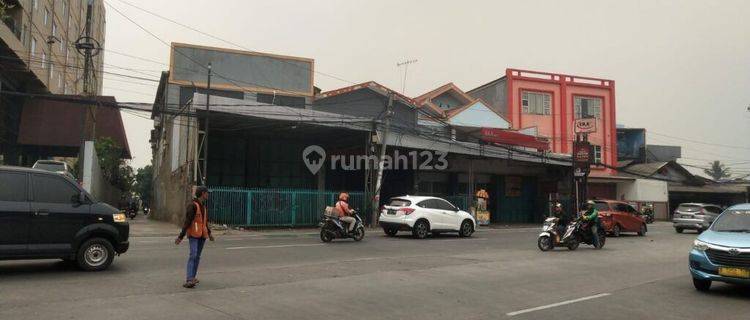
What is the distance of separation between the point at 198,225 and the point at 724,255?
8.17 metres

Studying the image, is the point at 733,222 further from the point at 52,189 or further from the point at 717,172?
the point at 717,172

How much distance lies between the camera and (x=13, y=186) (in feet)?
31.1

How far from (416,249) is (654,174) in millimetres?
39187

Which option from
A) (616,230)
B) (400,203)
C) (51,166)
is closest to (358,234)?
(400,203)

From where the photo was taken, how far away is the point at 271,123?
27.0 meters

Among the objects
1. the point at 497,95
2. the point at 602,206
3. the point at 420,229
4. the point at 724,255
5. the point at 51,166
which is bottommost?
the point at 420,229

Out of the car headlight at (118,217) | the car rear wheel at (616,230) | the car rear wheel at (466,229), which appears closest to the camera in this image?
the car headlight at (118,217)

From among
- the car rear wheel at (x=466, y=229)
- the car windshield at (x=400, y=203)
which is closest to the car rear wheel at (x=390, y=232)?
the car windshield at (x=400, y=203)

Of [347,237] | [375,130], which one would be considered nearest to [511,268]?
[347,237]

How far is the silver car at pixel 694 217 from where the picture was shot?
88.9 ft

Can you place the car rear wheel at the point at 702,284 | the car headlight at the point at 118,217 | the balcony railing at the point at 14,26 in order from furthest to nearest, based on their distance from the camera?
the balcony railing at the point at 14,26, the car headlight at the point at 118,217, the car rear wheel at the point at 702,284

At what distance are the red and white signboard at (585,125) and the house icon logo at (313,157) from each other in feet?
67.7

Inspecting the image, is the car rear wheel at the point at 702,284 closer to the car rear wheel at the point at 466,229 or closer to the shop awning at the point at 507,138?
the car rear wheel at the point at 466,229

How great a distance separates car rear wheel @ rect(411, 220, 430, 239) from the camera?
67.1 ft
